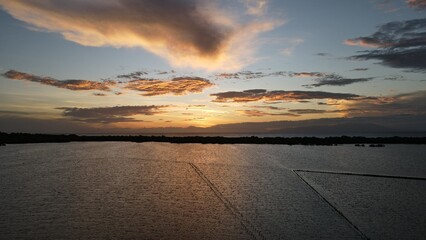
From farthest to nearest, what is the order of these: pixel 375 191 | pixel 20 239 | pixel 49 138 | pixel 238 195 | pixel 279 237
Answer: pixel 49 138 < pixel 375 191 < pixel 238 195 < pixel 279 237 < pixel 20 239

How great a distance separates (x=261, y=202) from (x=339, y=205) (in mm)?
6165

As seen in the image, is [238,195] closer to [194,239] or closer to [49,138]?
[194,239]


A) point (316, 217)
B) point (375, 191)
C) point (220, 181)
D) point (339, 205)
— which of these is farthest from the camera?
point (220, 181)

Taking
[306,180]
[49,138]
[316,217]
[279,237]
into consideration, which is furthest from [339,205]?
[49,138]

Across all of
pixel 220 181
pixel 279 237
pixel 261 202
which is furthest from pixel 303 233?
pixel 220 181

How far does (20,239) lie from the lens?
59.2 ft

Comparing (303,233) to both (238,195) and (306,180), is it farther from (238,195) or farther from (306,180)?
(306,180)

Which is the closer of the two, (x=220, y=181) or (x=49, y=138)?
(x=220, y=181)

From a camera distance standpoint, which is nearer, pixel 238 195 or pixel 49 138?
pixel 238 195

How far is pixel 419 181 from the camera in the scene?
41.2 metres

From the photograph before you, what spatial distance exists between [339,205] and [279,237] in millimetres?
10741

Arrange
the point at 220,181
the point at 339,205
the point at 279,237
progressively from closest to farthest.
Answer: the point at 279,237
the point at 339,205
the point at 220,181

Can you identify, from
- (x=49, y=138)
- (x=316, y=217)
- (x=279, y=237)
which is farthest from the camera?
(x=49, y=138)

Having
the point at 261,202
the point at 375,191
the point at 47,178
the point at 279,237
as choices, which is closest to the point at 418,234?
the point at 279,237
